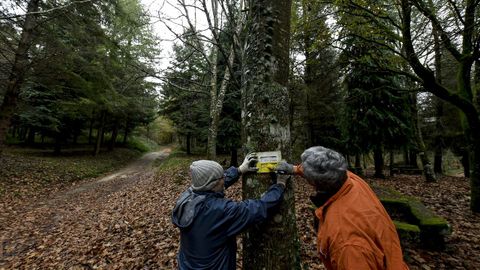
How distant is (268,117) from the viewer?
102 inches

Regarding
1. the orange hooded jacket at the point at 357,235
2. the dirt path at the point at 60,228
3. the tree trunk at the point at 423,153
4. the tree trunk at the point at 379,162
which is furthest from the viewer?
the tree trunk at the point at 379,162

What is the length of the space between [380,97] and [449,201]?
21.0 feet

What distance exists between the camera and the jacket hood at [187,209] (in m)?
2.23

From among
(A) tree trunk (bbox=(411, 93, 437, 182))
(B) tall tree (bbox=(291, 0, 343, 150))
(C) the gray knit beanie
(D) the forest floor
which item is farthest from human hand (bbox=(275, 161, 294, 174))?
(A) tree trunk (bbox=(411, 93, 437, 182))

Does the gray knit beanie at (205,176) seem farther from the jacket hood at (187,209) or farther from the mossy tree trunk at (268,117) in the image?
the mossy tree trunk at (268,117)

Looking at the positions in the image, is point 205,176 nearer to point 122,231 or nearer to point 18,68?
point 122,231

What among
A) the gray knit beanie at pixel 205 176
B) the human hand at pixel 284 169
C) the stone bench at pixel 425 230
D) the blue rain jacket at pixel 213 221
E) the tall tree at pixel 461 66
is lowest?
the stone bench at pixel 425 230

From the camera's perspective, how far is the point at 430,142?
17.9 m

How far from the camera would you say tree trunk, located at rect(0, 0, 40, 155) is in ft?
35.0

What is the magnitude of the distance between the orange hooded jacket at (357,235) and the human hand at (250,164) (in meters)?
0.89

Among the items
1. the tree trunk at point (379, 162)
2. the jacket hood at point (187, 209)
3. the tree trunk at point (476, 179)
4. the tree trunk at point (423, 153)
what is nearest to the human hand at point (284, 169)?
the jacket hood at point (187, 209)

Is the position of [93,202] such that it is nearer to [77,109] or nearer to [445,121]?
[77,109]

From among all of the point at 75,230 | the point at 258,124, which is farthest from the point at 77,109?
the point at 258,124

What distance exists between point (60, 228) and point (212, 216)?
753 centimetres
